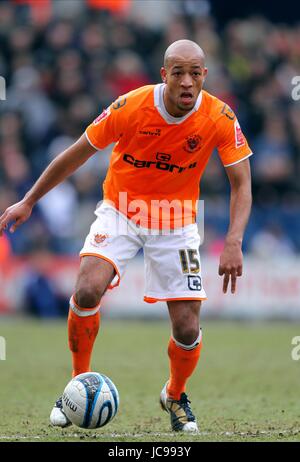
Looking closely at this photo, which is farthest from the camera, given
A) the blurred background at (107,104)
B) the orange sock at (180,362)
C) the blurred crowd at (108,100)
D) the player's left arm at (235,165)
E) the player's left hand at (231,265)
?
the blurred crowd at (108,100)

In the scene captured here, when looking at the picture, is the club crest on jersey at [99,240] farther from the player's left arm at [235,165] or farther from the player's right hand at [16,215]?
the player's left arm at [235,165]

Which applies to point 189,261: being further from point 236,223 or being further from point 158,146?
point 158,146

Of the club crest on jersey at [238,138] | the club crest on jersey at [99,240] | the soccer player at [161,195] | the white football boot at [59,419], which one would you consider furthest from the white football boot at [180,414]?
the club crest on jersey at [238,138]

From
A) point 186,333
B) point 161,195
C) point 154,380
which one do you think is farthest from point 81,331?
point 154,380

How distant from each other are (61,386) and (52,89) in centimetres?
811

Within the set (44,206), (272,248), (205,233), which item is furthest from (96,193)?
(272,248)

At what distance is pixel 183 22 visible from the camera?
55.1ft

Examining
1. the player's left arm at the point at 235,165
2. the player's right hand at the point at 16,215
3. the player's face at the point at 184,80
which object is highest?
the player's face at the point at 184,80

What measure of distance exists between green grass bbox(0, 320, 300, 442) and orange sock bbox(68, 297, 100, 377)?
17.7 inches

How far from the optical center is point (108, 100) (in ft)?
50.6

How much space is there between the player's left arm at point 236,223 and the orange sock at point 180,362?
615mm

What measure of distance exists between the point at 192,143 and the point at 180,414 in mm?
1747

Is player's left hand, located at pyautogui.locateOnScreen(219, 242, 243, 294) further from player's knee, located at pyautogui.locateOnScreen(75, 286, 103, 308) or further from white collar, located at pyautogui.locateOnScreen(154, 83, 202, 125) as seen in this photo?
→ white collar, located at pyautogui.locateOnScreen(154, 83, 202, 125)

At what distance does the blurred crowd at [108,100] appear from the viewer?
1437cm
